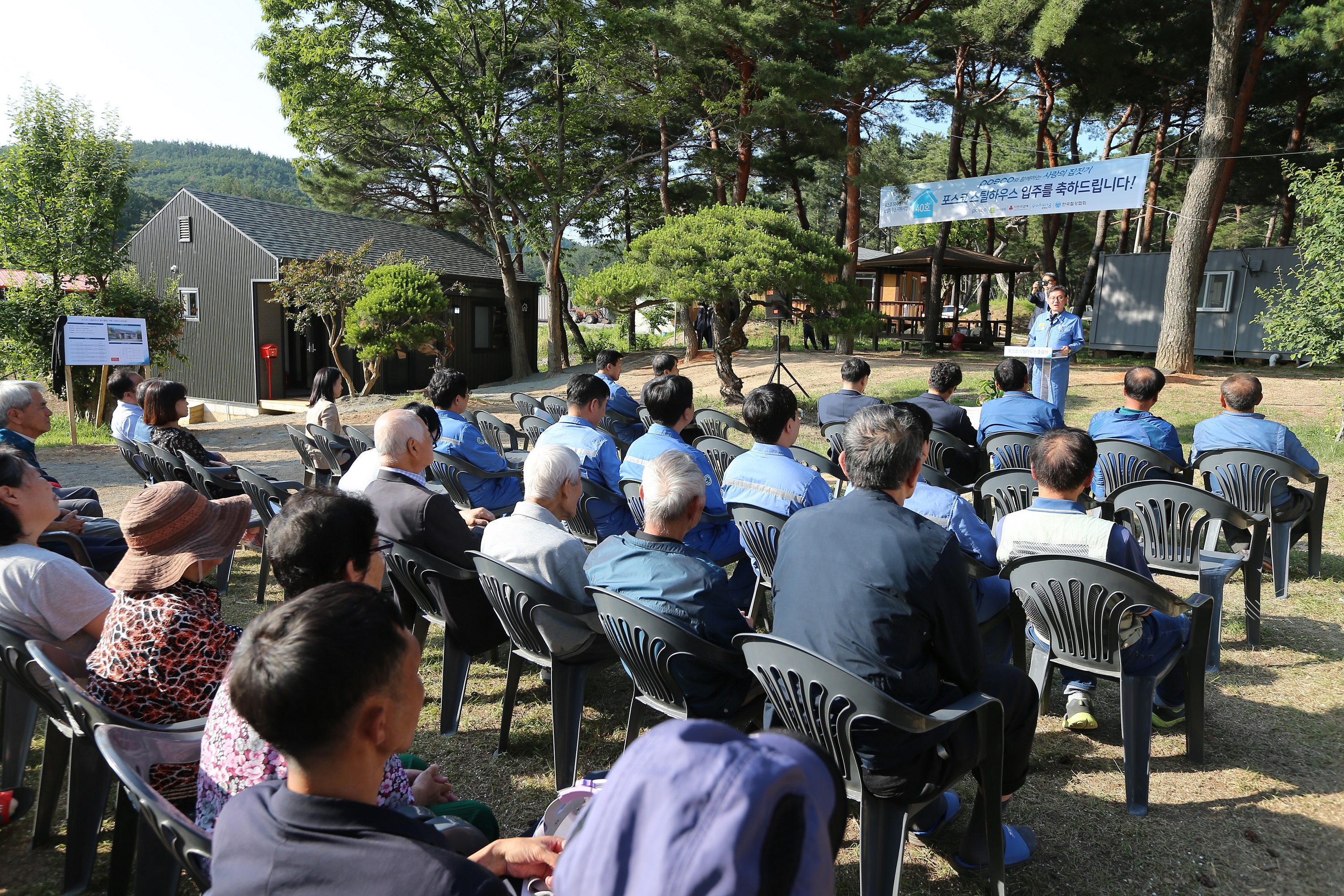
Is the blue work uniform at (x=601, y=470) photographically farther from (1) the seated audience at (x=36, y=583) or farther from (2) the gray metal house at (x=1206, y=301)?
(2) the gray metal house at (x=1206, y=301)

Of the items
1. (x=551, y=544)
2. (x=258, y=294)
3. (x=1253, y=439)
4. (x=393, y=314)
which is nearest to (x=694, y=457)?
(x=551, y=544)

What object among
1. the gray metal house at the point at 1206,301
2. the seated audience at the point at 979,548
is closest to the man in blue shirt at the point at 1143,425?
the seated audience at the point at 979,548

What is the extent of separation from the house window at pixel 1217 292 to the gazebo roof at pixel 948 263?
4.03 metres

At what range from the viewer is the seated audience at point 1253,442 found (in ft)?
14.4

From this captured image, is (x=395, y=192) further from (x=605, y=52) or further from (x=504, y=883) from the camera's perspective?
(x=504, y=883)

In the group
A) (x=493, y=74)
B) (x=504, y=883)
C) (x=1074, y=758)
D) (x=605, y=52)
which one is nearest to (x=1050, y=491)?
(x=1074, y=758)

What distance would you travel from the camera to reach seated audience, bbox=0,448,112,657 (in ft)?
7.82

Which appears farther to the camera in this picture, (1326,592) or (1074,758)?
(1326,592)

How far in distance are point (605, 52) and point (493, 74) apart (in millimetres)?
3256

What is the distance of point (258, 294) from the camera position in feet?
61.3

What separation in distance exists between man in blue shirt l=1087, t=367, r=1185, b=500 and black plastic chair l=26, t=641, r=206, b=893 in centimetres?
478

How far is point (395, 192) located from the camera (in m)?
24.9

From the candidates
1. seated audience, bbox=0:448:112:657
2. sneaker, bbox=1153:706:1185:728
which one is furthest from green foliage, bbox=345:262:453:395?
sneaker, bbox=1153:706:1185:728

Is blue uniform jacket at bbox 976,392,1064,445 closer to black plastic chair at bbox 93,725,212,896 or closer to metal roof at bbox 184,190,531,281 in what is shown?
black plastic chair at bbox 93,725,212,896
